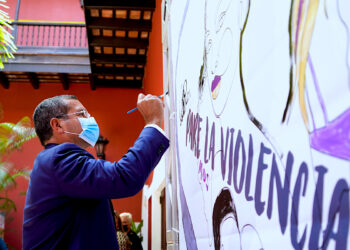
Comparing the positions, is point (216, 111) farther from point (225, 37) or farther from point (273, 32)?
point (273, 32)

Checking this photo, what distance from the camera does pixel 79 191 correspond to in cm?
116

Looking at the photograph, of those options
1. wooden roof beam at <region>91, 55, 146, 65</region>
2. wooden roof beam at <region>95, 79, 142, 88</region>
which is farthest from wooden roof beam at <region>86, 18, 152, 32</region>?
wooden roof beam at <region>95, 79, 142, 88</region>

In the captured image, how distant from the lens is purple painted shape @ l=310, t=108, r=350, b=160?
0.47 meters

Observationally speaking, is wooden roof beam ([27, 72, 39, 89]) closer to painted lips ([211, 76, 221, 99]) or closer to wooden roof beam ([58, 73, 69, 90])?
wooden roof beam ([58, 73, 69, 90])

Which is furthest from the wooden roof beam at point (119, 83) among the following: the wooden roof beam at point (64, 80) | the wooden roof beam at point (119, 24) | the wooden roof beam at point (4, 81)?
the wooden roof beam at point (119, 24)

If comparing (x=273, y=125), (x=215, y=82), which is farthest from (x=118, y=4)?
(x=273, y=125)

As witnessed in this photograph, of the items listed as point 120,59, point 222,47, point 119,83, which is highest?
point 222,47

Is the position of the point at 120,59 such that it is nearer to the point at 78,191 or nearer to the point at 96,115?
the point at 96,115

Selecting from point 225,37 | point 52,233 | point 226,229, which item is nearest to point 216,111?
point 225,37

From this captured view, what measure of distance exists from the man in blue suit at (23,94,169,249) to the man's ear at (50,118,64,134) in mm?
150

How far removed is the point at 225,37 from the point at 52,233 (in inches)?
30.9

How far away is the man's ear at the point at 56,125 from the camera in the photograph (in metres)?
1.40

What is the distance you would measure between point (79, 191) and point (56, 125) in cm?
35

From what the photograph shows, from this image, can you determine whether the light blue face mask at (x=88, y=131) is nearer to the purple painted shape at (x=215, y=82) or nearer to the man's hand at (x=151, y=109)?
the man's hand at (x=151, y=109)
